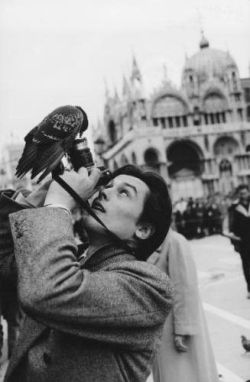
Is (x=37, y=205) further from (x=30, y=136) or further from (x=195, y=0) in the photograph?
(x=195, y=0)

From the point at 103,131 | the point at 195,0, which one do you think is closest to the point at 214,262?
the point at 195,0

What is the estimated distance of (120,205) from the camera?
1497 mm

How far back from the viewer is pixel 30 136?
1452 millimetres

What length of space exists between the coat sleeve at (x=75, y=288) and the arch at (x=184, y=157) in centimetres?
4644

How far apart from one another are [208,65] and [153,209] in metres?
62.1

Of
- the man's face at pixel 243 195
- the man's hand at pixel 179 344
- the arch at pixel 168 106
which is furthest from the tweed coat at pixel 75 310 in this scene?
the arch at pixel 168 106

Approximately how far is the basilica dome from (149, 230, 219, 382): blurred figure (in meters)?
54.8

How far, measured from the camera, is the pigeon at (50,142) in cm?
137

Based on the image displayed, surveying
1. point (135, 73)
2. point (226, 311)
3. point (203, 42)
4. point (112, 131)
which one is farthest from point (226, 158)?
point (226, 311)

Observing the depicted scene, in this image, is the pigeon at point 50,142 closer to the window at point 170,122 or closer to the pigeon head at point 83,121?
the pigeon head at point 83,121

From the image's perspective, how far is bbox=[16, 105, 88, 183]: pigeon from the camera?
1373 millimetres

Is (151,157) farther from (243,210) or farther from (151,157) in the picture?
(243,210)

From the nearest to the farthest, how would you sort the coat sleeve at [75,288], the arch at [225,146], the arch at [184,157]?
1. the coat sleeve at [75,288]
2. the arch at [184,157]
3. the arch at [225,146]

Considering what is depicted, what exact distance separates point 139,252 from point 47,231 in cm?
44
